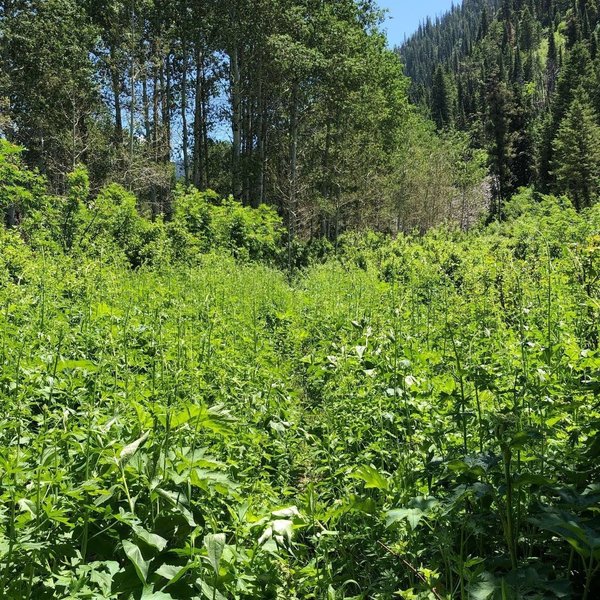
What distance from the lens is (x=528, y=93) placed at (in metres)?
101

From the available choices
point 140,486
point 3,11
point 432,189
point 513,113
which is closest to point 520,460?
point 140,486

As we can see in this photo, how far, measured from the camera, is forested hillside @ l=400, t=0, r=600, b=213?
154ft

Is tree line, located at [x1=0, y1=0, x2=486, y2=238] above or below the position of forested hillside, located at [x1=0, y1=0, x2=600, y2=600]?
above

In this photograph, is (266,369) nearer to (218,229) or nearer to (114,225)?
(114,225)

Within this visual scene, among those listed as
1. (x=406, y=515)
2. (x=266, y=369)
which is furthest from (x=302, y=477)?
(x=406, y=515)

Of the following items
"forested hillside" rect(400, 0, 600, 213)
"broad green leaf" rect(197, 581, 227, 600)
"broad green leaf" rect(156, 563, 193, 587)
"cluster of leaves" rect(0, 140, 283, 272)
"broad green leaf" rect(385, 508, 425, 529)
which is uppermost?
"forested hillside" rect(400, 0, 600, 213)

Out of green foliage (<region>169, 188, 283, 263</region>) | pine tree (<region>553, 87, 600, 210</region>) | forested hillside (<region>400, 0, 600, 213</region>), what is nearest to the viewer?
green foliage (<region>169, 188, 283, 263</region>)

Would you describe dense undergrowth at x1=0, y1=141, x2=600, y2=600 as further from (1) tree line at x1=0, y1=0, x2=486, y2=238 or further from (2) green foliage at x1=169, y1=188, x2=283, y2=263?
(1) tree line at x1=0, y1=0, x2=486, y2=238

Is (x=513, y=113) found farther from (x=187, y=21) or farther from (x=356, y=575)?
(x=356, y=575)

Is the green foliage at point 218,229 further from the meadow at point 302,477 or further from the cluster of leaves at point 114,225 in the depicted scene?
the meadow at point 302,477

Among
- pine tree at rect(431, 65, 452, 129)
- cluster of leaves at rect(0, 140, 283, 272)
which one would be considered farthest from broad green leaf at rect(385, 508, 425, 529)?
pine tree at rect(431, 65, 452, 129)

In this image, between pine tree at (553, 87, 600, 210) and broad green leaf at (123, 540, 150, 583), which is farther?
pine tree at (553, 87, 600, 210)

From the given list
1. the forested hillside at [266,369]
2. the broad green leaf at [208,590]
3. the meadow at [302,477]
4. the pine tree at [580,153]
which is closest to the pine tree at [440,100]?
the pine tree at [580,153]

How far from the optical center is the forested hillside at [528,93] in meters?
46.9
